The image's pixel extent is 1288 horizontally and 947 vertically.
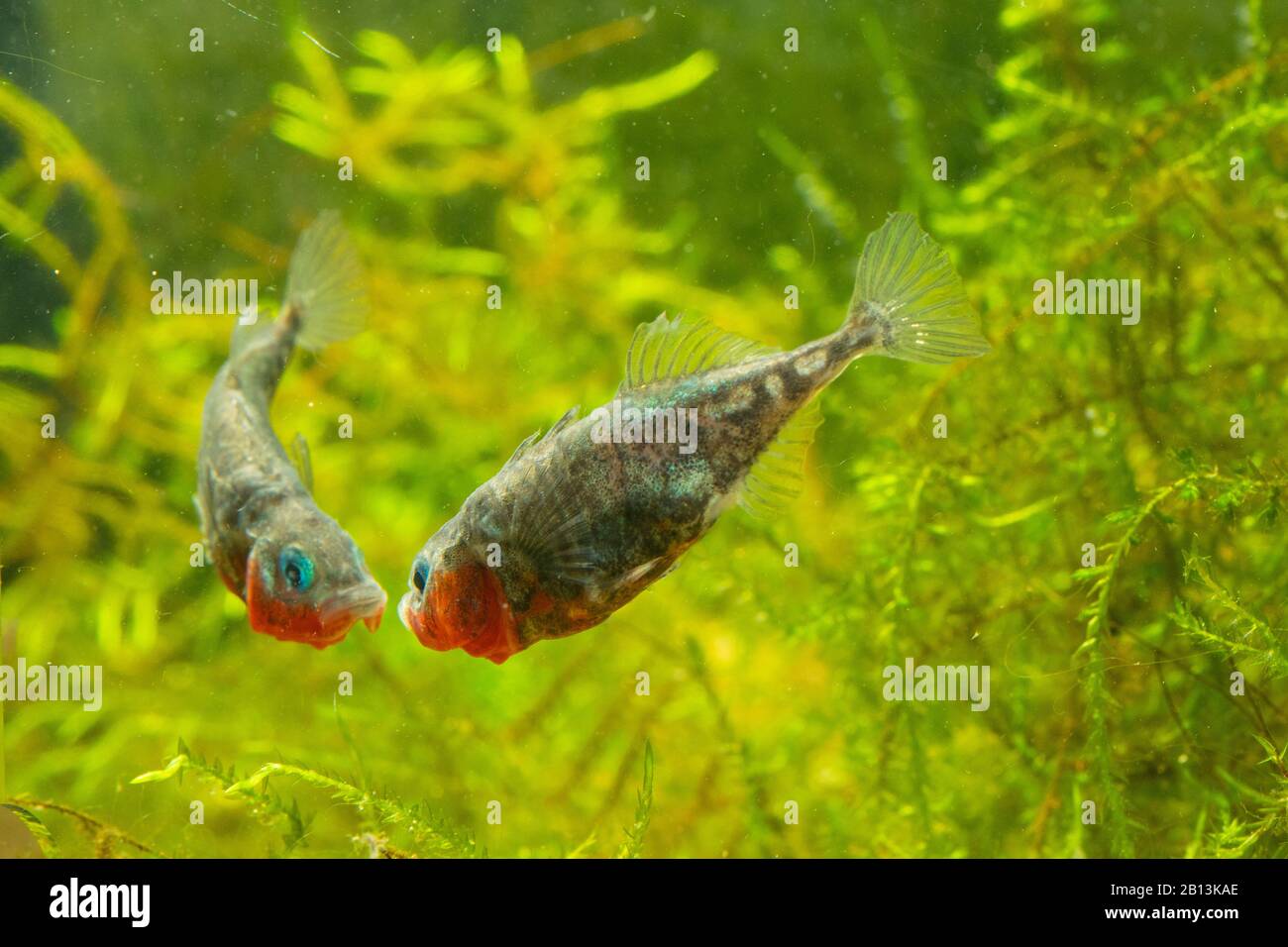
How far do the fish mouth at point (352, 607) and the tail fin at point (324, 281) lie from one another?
4.14 feet

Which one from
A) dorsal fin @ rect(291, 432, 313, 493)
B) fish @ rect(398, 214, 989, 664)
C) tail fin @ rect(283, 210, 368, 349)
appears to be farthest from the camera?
tail fin @ rect(283, 210, 368, 349)

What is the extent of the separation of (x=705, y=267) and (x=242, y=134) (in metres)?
2.33

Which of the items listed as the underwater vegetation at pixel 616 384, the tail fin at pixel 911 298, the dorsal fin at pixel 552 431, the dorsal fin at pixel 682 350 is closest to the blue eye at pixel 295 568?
the dorsal fin at pixel 552 431

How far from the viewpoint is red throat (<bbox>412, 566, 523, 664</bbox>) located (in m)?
1.92

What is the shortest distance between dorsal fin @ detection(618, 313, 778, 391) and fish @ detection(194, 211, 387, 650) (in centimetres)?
82

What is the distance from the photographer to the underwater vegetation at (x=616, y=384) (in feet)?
10.2

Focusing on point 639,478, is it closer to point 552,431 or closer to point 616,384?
point 552,431

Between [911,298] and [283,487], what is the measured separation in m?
1.68

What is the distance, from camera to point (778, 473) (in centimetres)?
191

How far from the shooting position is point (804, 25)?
418cm

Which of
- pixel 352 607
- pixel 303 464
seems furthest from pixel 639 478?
pixel 303 464

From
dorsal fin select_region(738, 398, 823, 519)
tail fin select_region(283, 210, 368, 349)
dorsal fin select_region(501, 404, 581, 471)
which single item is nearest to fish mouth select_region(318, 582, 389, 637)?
dorsal fin select_region(501, 404, 581, 471)

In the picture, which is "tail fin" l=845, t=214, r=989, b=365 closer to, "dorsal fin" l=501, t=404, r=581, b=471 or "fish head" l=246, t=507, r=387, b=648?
"dorsal fin" l=501, t=404, r=581, b=471
